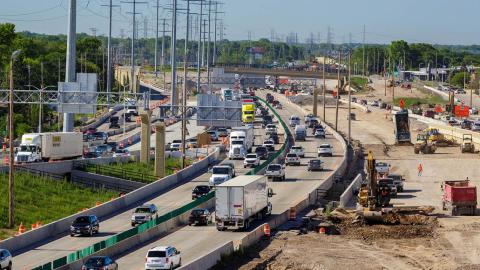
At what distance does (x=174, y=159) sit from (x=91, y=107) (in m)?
18.4

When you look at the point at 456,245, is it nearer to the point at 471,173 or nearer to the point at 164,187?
the point at 164,187

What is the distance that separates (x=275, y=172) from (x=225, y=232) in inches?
1063

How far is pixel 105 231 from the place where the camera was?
63438mm

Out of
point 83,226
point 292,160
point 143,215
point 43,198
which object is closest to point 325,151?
point 292,160

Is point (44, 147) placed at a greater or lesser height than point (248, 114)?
→ greater

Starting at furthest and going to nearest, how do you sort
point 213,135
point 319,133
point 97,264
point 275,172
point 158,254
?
1. point 319,133
2. point 213,135
3. point 275,172
4. point 158,254
5. point 97,264

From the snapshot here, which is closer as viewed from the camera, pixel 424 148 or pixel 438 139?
pixel 424 148

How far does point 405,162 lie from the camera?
108812mm

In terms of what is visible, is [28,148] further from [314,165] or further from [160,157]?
[314,165]

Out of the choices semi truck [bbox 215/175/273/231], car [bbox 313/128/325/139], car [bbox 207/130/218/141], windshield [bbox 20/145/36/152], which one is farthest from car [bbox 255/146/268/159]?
semi truck [bbox 215/175/273/231]

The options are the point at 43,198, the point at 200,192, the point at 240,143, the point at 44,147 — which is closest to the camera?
the point at 43,198

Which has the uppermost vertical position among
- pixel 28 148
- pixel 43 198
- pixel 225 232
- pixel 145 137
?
pixel 145 137

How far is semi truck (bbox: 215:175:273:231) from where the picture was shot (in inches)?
2346

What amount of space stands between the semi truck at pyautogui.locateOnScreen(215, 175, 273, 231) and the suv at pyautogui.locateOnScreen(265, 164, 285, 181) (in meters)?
24.3
